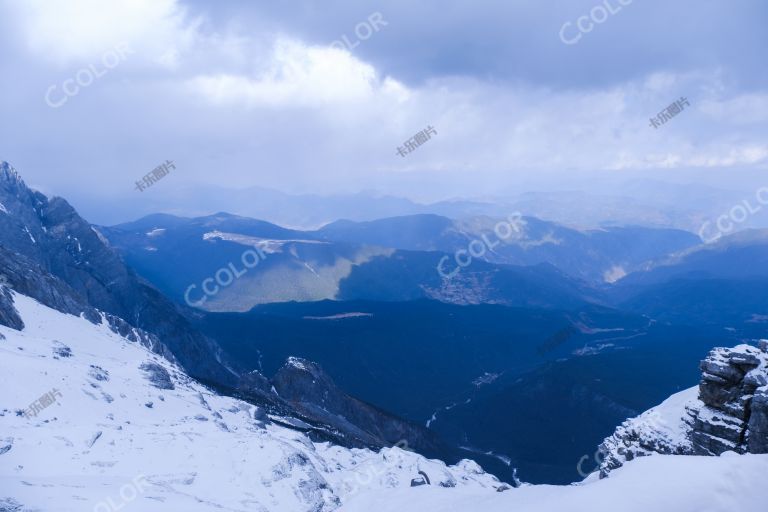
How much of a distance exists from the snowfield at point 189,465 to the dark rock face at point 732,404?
14.5 m

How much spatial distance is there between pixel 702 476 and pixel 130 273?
574 feet

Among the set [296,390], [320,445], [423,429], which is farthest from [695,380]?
[320,445]

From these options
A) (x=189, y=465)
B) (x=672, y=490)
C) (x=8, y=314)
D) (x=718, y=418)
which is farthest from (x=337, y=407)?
(x=672, y=490)

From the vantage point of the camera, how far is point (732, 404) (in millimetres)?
34719

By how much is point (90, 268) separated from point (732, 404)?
520 feet

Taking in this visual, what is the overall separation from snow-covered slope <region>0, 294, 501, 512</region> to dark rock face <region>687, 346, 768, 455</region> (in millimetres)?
15814

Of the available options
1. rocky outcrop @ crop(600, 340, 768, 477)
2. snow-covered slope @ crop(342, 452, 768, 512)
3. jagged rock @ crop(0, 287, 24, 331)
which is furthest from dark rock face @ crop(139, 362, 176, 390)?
snow-covered slope @ crop(342, 452, 768, 512)

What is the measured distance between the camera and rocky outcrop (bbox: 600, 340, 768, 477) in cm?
3269

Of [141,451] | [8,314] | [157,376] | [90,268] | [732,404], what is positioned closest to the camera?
[732,404]

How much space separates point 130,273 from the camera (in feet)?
549

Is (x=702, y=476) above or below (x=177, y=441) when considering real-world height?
above

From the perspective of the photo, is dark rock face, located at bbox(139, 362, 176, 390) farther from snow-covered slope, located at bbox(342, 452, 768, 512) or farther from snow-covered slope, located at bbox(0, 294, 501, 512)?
snow-covered slope, located at bbox(342, 452, 768, 512)

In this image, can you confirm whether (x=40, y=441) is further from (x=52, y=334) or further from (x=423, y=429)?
(x=423, y=429)

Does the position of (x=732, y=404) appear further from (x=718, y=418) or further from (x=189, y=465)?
(x=189, y=465)
